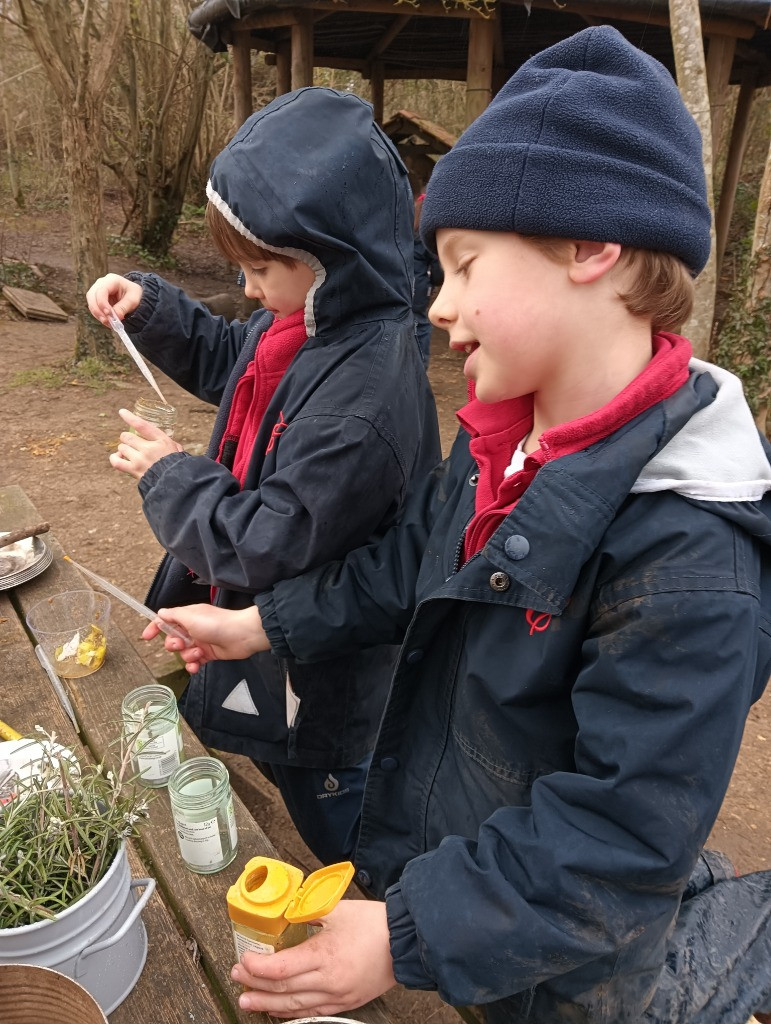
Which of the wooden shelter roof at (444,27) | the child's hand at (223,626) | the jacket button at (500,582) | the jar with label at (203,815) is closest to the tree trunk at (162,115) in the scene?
the wooden shelter roof at (444,27)

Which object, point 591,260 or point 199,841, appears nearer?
point 591,260

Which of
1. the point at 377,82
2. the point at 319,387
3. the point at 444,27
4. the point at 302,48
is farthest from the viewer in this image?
the point at 377,82

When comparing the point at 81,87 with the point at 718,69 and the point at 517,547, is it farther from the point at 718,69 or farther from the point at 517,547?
the point at 517,547

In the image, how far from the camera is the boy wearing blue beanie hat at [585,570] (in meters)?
0.90

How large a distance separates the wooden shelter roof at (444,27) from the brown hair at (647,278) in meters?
5.99

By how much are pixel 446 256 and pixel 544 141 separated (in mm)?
199

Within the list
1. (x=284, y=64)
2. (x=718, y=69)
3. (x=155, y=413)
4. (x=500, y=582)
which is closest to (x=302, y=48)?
(x=284, y=64)

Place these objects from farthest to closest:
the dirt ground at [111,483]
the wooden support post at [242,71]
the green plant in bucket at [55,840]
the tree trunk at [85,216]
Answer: the wooden support post at [242,71], the tree trunk at [85,216], the dirt ground at [111,483], the green plant in bucket at [55,840]

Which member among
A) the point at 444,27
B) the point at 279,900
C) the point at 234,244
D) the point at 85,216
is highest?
the point at 444,27

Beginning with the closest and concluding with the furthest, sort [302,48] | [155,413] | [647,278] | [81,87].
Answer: [647,278], [155,413], [81,87], [302,48]

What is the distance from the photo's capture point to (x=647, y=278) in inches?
40.0

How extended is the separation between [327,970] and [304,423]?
39.4 inches

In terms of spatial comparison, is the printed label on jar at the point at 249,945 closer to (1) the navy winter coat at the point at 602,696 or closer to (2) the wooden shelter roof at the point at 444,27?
(1) the navy winter coat at the point at 602,696

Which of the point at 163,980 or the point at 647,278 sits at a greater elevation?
the point at 647,278
